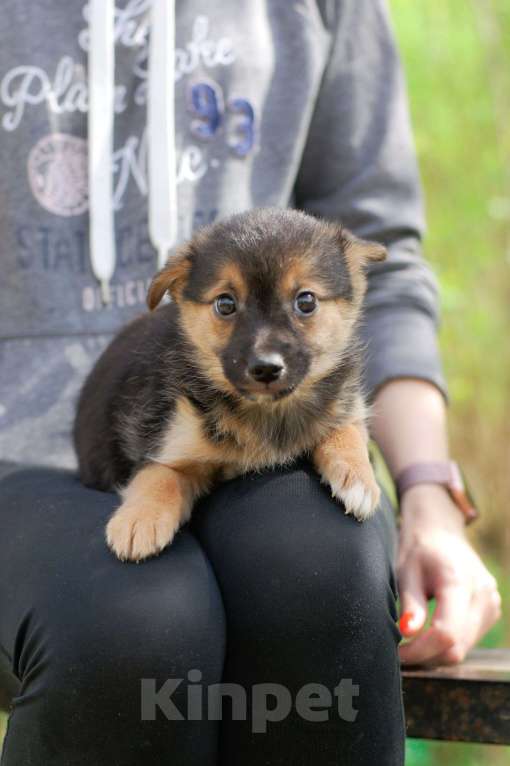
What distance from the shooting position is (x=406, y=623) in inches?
86.2

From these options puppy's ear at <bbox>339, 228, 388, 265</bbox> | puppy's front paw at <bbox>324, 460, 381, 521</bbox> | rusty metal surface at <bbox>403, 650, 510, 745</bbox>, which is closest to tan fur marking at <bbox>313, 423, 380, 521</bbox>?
puppy's front paw at <bbox>324, 460, 381, 521</bbox>

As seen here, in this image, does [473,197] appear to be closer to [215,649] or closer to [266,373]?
[266,373]

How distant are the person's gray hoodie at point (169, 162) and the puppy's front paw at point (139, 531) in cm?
63

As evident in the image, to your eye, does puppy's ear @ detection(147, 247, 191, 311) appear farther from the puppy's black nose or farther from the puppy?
the puppy's black nose

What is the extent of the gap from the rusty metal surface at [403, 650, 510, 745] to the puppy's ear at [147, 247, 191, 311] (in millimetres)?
983


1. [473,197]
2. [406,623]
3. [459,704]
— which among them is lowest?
[459,704]

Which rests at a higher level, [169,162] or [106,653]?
[169,162]

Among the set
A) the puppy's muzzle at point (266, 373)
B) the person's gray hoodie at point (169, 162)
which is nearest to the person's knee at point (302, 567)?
the puppy's muzzle at point (266, 373)

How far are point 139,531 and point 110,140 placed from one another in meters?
1.15

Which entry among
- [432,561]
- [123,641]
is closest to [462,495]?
[432,561]

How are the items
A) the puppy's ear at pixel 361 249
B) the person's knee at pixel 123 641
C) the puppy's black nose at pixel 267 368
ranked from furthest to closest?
1. the puppy's ear at pixel 361 249
2. the puppy's black nose at pixel 267 368
3. the person's knee at pixel 123 641

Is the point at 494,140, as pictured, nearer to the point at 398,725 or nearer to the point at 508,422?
the point at 508,422

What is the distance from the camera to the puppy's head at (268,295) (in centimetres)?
205

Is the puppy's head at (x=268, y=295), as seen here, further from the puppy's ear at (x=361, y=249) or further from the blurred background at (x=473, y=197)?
the blurred background at (x=473, y=197)
